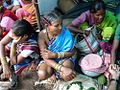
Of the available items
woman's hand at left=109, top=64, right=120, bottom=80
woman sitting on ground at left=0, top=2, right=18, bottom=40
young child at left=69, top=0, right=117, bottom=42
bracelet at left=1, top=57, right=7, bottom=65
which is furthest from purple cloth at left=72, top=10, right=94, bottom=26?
bracelet at left=1, top=57, right=7, bottom=65

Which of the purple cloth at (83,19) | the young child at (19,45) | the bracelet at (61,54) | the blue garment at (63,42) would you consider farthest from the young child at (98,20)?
the young child at (19,45)

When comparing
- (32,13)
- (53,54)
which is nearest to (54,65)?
(53,54)

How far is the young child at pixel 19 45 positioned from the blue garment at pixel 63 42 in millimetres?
259

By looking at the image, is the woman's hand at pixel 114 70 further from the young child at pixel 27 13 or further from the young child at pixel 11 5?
the young child at pixel 11 5

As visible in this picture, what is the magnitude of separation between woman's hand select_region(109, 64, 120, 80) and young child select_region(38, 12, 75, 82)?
49cm

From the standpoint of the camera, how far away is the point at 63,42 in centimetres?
448

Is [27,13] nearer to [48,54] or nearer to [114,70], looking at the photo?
[48,54]

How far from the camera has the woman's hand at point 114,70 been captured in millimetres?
4324

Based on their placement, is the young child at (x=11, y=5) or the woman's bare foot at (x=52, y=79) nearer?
the woman's bare foot at (x=52, y=79)

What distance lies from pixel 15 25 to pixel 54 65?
705mm

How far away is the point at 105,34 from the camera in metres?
4.74

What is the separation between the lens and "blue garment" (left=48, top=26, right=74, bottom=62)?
176 inches

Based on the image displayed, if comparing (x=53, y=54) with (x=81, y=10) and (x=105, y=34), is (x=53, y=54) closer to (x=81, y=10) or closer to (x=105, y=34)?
(x=105, y=34)

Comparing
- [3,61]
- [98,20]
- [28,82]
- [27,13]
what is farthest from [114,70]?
[27,13]
